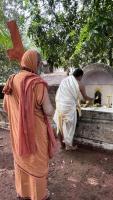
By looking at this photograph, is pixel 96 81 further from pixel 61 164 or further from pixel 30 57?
pixel 30 57

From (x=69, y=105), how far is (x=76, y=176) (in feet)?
5.29

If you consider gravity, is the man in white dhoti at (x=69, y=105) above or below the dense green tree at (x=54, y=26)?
below

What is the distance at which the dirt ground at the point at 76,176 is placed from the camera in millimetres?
4398

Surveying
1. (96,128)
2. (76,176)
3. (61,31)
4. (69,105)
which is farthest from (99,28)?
(61,31)

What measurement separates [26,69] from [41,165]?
44.7 inches

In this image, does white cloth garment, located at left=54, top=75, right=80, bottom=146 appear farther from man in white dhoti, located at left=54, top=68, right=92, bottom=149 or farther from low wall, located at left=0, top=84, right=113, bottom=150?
low wall, located at left=0, top=84, right=113, bottom=150

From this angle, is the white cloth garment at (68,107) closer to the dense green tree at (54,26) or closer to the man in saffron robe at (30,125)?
the dense green tree at (54,26)

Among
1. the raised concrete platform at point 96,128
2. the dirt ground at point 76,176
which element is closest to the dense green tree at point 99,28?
the raised concrete platform at point 96,128

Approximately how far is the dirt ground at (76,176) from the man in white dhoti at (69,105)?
37 centimetres

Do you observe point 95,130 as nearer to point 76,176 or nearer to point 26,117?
point 76,176

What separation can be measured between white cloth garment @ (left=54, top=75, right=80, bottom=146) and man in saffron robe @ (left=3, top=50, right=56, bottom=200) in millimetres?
2337

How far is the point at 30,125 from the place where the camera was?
379 cm

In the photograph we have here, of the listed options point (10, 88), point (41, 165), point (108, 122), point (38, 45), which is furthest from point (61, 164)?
point (38, 45)

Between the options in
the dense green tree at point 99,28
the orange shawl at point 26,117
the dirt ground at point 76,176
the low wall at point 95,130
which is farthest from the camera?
the low wall at point 95,130
